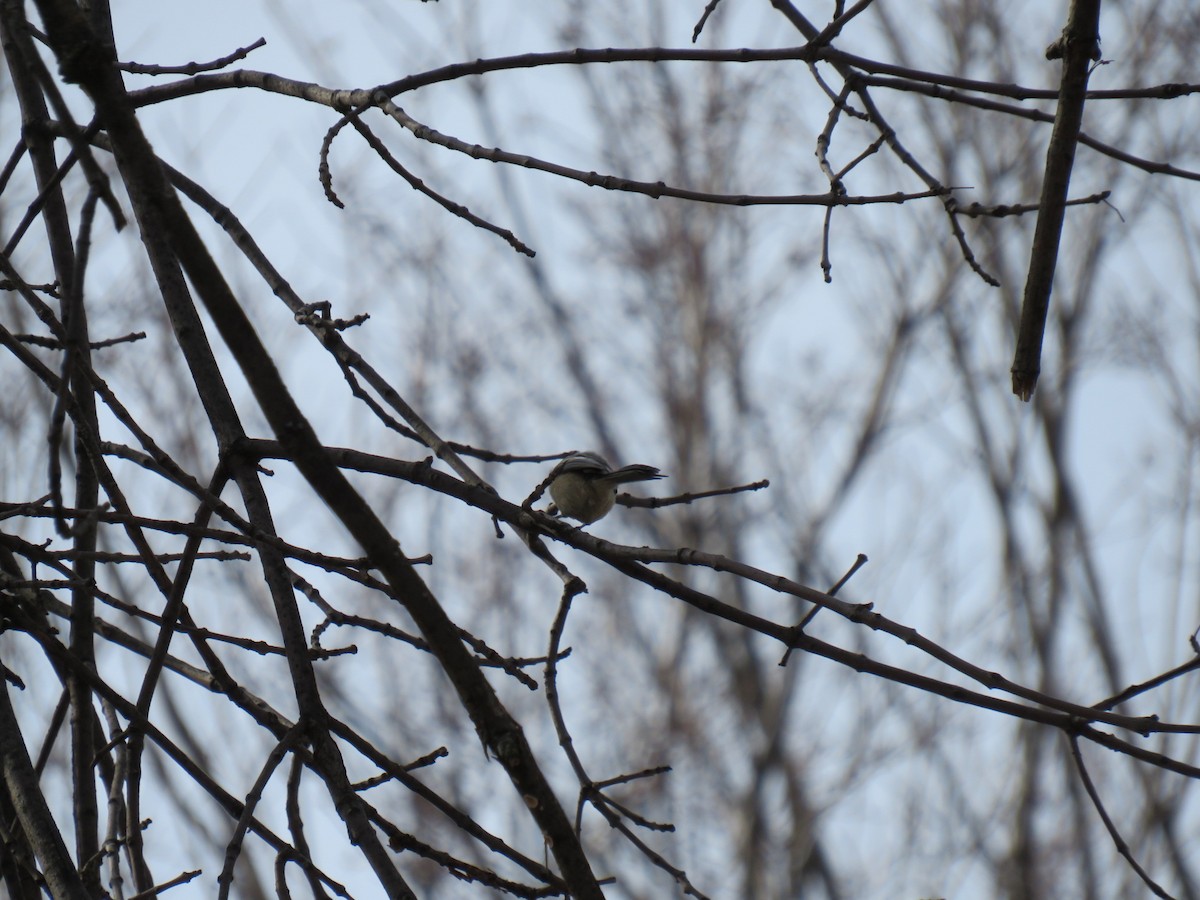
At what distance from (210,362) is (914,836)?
9.42 meters

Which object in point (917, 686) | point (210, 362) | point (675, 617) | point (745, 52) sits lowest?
point (917, 686)

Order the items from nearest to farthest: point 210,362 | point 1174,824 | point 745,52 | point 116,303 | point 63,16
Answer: point 63,16
point 745,52
point 210,362
point 116,303
point 1174,824

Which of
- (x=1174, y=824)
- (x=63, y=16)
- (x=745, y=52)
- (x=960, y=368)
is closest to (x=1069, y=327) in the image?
(x=960, y=368)

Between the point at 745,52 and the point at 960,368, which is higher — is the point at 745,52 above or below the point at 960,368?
below

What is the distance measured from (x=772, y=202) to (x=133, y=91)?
137 cm

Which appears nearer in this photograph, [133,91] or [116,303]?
[133,91]

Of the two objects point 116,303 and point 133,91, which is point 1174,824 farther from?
point 133,91

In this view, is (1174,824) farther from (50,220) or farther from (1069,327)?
(50,220)

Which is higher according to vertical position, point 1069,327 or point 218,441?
point 1069,327

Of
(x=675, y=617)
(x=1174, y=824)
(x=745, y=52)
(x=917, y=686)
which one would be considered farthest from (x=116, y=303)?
(x=1174, y=824)

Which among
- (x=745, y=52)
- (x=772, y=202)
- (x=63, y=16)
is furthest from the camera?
(x=745, y=52)

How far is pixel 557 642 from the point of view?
1864mm

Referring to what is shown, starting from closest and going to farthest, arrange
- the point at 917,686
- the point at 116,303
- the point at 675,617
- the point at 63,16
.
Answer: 1. the point at 63,16
2. the point at 917,686
3. the point at 116,303
4. the point at 675,617

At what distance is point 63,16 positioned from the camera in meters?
1.38
